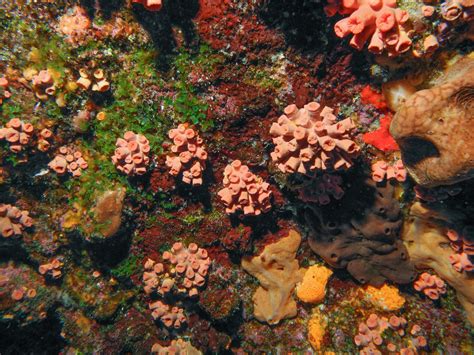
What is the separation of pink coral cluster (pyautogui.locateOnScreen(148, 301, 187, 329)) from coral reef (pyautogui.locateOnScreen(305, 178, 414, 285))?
8.94ft

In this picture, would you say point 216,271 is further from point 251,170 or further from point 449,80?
point 449,80

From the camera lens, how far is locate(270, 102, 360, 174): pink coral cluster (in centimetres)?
357

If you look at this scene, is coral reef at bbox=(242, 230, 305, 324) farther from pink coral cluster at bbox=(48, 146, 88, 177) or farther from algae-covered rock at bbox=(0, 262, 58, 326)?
algae-covered rock at bbox=(0, 262, 58, 326)

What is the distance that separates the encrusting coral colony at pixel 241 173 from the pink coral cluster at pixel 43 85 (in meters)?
0.02

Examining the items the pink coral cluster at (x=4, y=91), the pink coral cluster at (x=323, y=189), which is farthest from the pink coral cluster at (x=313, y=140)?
the pink coral cluster at (x=4, y=91)

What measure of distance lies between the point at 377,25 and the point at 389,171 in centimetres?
182

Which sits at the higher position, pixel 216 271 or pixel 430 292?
pixel 430 292

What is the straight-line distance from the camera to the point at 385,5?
323 cm

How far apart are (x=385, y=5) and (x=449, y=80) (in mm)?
1021

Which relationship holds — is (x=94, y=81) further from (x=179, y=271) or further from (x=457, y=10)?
(x=457, y=10)

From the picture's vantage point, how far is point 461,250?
13.8 ft

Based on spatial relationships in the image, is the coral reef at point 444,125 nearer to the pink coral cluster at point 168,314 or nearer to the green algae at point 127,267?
the green algae at point 127,267

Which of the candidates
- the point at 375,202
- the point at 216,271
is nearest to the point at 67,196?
the point at 216,271

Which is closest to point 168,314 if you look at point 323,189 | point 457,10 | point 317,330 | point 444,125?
point 317,330
